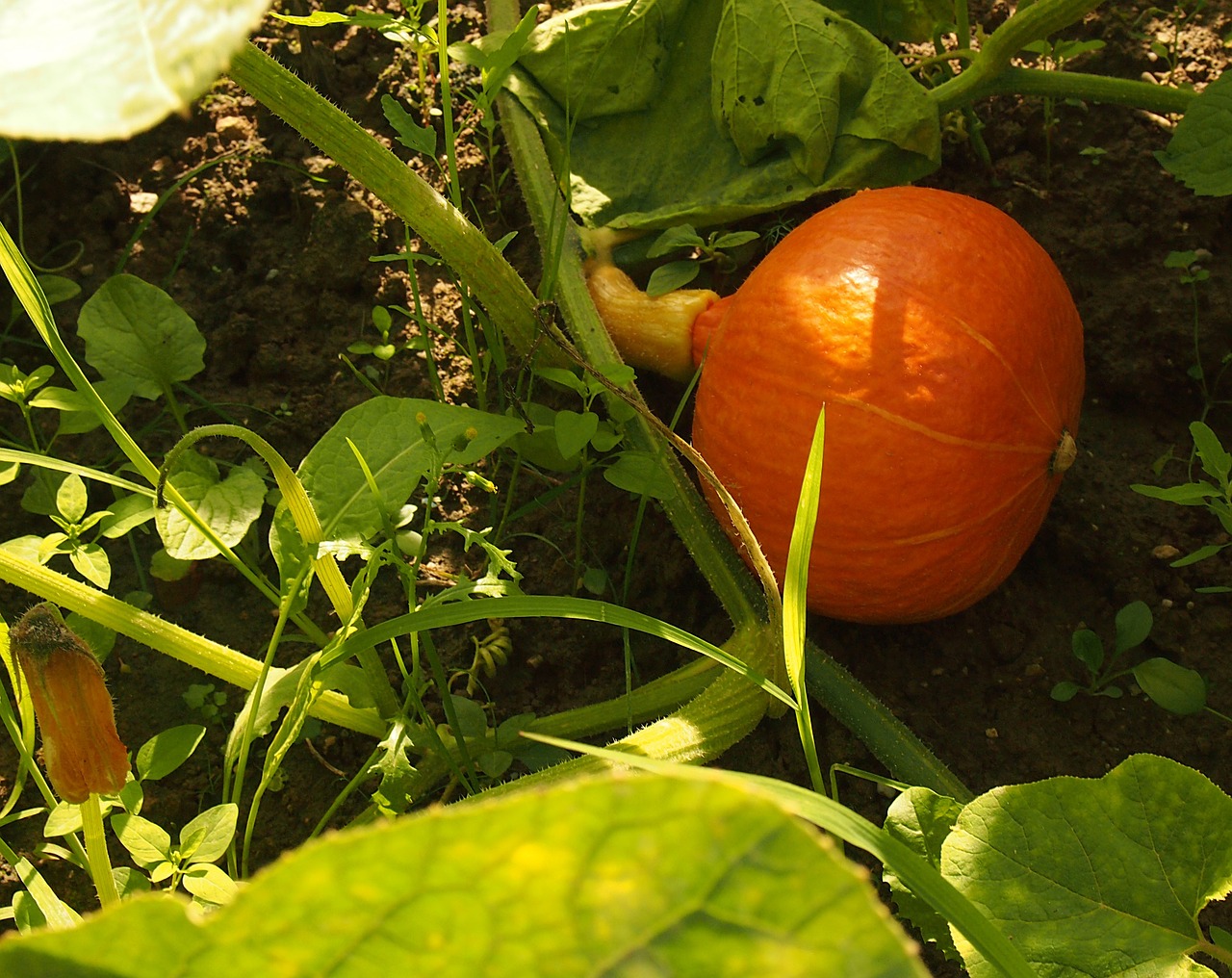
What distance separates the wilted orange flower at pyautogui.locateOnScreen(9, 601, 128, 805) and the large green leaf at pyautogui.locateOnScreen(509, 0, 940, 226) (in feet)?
4.01

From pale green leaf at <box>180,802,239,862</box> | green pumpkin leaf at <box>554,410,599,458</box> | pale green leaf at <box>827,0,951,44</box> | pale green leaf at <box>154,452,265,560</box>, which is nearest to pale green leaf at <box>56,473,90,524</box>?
pale green leaf at <box>154,452,265,560</box>

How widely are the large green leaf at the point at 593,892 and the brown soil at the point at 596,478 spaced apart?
1256 mm

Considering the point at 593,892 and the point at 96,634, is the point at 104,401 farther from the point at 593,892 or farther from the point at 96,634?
the point at 593,892

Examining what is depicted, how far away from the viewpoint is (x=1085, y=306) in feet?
7.09

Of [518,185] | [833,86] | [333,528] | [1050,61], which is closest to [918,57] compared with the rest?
[1050,61]

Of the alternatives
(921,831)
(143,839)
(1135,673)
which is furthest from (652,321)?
(143,839)

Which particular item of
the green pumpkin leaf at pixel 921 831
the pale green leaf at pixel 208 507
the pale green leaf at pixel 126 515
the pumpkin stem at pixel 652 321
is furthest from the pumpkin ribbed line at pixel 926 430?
the pale green leaf at pixel 126 515

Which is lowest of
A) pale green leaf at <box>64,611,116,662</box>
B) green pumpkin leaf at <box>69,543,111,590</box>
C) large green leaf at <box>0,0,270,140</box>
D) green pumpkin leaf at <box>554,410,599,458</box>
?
pale green leaf at <box>64,611,116,662</box>

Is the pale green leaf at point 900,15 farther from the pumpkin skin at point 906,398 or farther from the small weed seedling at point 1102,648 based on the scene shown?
the small weed seedling at point 1102,648

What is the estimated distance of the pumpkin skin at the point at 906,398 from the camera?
1.68m

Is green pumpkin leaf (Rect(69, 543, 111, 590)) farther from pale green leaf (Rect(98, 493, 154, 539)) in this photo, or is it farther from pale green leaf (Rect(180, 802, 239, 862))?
pale green leaf (Rect(180, 802, 239, 862))

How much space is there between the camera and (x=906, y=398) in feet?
5.51

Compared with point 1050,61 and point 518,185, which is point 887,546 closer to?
point 518,185

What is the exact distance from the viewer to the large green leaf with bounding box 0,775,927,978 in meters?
0.52
